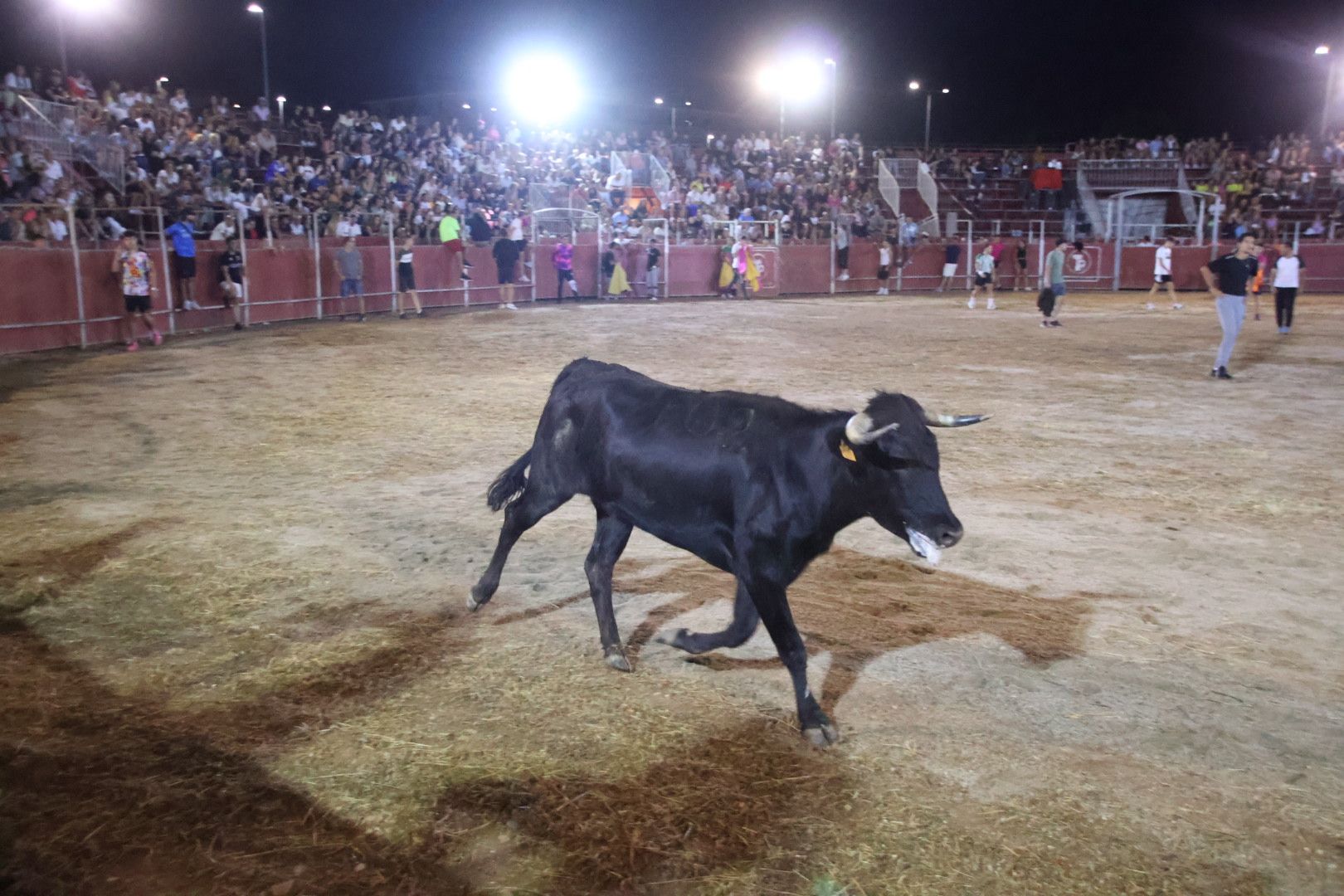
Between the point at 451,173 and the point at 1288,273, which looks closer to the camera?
the point at 1288,273

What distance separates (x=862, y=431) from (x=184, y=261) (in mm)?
18089

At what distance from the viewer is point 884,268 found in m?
33.3

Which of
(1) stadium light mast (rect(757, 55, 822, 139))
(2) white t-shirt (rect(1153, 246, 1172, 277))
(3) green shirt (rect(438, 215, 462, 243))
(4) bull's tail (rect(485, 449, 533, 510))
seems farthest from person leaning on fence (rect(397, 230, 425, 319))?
(1) stadium light mast (rect(757, 55, 822, 139))

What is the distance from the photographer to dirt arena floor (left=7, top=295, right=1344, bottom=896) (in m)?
3.34

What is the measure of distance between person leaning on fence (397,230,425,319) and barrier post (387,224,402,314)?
0.11 m

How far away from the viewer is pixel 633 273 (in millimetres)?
30297

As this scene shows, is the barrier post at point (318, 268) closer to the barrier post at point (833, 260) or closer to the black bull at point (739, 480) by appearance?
the barrier post at point (833, 260)

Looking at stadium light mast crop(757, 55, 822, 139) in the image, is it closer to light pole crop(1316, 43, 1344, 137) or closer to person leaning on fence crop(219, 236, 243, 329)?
light pole crop(1316, 43, 1344, 137)

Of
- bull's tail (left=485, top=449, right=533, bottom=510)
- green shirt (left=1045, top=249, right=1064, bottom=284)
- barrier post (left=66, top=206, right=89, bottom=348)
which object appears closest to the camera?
bull's tail (left=485, top=449, right=533, bottom=510)

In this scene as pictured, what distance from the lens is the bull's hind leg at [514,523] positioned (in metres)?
5.04

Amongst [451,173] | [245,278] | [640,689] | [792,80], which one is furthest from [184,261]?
[792,80]

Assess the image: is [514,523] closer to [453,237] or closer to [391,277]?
[391,277]

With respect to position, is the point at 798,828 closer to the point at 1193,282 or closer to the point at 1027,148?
the point at 1193,282

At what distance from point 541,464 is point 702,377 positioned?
875 centimetres
